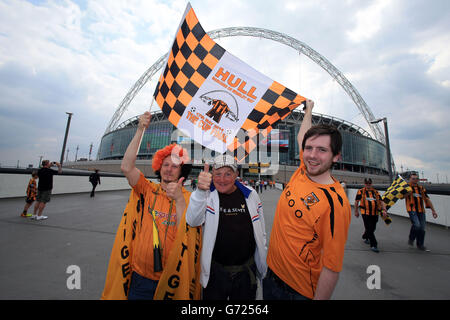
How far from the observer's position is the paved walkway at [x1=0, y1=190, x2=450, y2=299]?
2.31 metres

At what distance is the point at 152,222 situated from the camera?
5.54 feet

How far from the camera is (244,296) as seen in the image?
1.64m

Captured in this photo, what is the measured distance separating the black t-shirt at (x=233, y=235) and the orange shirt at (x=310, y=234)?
0.32m

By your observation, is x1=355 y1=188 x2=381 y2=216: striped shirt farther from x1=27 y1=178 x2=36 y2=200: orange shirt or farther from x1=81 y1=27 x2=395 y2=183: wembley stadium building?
x1=81 y1=27 x2=395 y2=183: wembley stadium building

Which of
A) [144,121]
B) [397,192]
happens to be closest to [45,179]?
[144,121]

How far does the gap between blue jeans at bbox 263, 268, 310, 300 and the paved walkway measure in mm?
1585

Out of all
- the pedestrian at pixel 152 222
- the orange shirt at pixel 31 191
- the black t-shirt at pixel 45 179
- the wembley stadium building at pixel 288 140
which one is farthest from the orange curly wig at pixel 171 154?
the wembley stadium building at pixel 288 140

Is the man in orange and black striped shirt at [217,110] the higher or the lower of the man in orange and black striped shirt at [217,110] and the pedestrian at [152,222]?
the higher

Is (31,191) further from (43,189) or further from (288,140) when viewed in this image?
(288,140)

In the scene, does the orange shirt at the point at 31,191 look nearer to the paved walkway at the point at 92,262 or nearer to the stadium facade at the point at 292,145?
the paved walkway at the point at 92,262

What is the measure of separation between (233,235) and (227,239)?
0.22ft

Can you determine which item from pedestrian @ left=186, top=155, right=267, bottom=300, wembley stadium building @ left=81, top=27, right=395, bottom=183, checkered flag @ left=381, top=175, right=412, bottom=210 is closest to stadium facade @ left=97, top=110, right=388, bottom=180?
wembley stadium building @ left=81, top=27, right=395, bottom=183

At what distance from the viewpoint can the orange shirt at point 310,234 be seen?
1.17 metres
